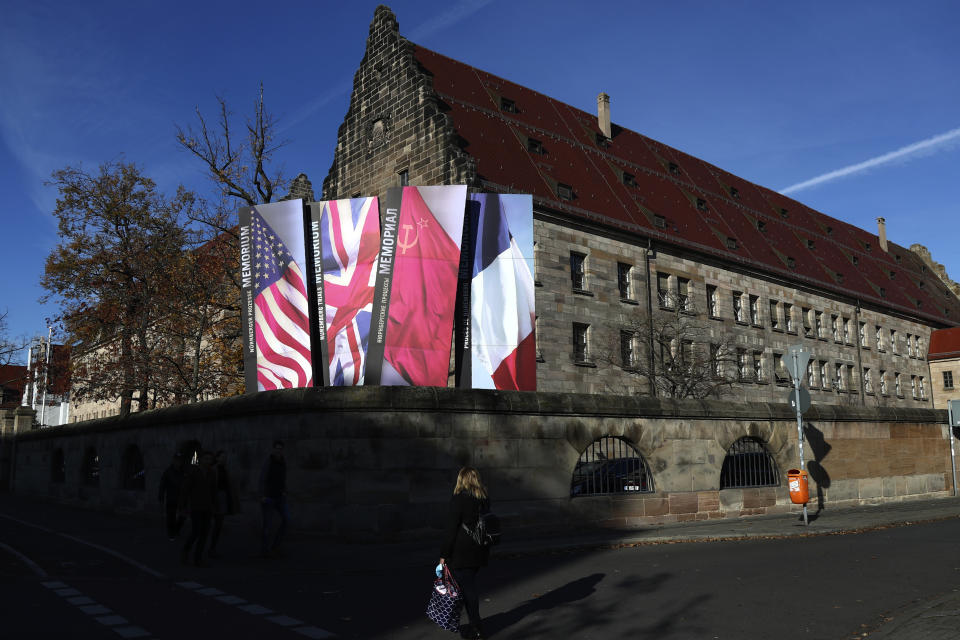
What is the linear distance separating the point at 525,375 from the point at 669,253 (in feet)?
77.3

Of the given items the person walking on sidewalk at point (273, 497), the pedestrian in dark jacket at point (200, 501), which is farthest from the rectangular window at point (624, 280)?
the pedestrian in dark jacket at point (200, 501)

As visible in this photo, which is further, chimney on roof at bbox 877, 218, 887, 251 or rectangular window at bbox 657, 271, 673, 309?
chimney on roof at bbox 877, 218, 887, 251

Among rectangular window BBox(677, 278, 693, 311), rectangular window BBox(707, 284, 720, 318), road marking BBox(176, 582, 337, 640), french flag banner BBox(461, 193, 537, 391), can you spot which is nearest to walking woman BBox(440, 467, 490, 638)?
road marking BBox(176, 582, 337, 640)

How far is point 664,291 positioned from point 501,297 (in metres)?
22.3

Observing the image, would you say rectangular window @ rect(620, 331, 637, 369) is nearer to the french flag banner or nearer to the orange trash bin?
the french flag banner

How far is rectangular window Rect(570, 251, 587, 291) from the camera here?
112ft

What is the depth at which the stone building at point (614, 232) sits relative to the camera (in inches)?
1291

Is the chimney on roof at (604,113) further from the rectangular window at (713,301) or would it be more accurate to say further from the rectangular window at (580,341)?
the rectangular window at (580,341)

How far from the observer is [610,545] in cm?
1305

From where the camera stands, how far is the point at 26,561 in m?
11.9

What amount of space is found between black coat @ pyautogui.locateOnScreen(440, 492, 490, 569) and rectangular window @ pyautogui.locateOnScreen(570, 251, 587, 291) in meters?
27.3

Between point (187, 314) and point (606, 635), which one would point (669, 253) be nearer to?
point (187, 314)

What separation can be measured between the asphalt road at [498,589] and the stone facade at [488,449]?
96 centimetres

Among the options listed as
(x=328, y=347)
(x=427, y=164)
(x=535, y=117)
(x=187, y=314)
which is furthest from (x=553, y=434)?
(x=535, y=117)
